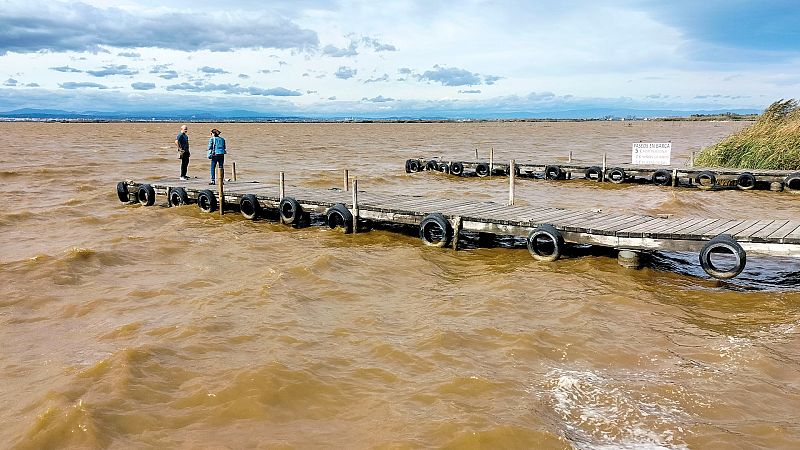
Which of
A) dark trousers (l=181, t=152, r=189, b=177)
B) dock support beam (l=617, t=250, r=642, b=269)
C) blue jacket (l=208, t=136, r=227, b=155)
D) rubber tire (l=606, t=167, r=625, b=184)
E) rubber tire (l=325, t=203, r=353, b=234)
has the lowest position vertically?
dock support beam (l=617, t=250, r=642, b=269)

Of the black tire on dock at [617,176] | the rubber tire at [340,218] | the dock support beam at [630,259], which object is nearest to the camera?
the dock support beam at [630,259]

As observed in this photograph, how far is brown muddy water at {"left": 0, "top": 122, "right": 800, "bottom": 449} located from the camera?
570 centimetres

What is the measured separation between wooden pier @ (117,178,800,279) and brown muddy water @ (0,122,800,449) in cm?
57

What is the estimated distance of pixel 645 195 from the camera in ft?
75.8

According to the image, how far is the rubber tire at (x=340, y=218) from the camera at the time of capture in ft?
49.6

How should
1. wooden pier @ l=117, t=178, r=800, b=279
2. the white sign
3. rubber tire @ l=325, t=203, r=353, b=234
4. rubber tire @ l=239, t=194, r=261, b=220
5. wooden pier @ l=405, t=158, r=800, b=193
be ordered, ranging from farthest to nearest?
the white sign, wooden pier @ l=405, t=158, r=800, b=193, rubber tire @ l=239, t=194, r=261, b=220, rubber tire @ l=325, t=203, r=353, b=234, wooden pier @ l=117, t=178, r=800, b=279

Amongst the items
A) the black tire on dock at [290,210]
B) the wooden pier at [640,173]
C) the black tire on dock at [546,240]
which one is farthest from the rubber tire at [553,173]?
the black tire on dock at [546,240]

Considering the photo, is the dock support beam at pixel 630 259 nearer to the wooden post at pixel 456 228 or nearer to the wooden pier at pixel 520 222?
the wooden pier at pixel 520 222

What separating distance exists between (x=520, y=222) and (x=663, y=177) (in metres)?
16.5

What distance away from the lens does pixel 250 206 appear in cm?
1708

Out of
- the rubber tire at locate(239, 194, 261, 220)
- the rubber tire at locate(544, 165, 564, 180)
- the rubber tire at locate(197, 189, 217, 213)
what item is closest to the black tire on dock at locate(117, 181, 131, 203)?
the rubber tire at locate(197, 189, 217, 213)

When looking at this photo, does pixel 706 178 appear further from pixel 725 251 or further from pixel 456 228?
Answer: pixel 456 228

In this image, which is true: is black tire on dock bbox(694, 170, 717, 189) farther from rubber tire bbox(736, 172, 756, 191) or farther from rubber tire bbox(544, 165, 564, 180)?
rubber tire bbox(544, 165, 564, 180)

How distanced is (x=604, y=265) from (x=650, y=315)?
2879 mm
